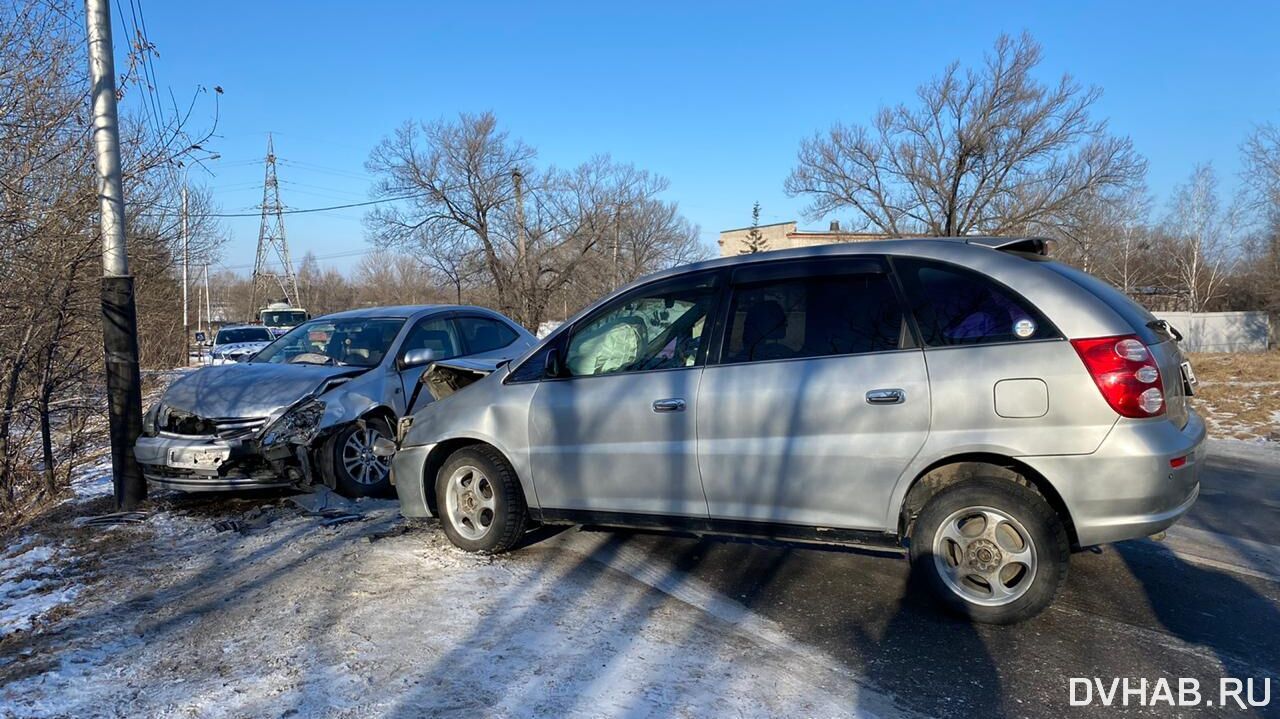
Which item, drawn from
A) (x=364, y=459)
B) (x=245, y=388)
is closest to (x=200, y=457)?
(x=245, y=388)

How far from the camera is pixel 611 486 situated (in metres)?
4.71

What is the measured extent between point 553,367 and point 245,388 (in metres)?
3.37

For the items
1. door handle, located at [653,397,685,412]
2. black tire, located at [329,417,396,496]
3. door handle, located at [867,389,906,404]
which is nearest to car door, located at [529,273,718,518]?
door handle, located at [653,397,685,412]

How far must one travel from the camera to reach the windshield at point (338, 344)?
295 inches

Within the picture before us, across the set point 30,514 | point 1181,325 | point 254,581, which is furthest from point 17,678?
point 1181,325

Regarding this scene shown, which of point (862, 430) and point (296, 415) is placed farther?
point (296, 415)

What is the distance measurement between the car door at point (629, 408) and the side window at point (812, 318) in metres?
0.22

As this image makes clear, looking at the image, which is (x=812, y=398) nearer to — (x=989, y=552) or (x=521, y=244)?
(x=989, y=552)

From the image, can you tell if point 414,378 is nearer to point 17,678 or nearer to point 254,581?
point 254,581

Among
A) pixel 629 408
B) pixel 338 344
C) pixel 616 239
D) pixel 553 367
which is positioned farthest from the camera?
pixel 616 239

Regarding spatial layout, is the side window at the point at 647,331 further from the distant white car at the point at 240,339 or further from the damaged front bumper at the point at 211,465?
the distant white car at the point at 240,339

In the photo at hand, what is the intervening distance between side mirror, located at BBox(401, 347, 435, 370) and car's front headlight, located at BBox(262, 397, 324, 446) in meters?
0.84

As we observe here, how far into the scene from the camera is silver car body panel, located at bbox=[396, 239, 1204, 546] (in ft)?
12.0

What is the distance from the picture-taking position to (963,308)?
13.1 feet
